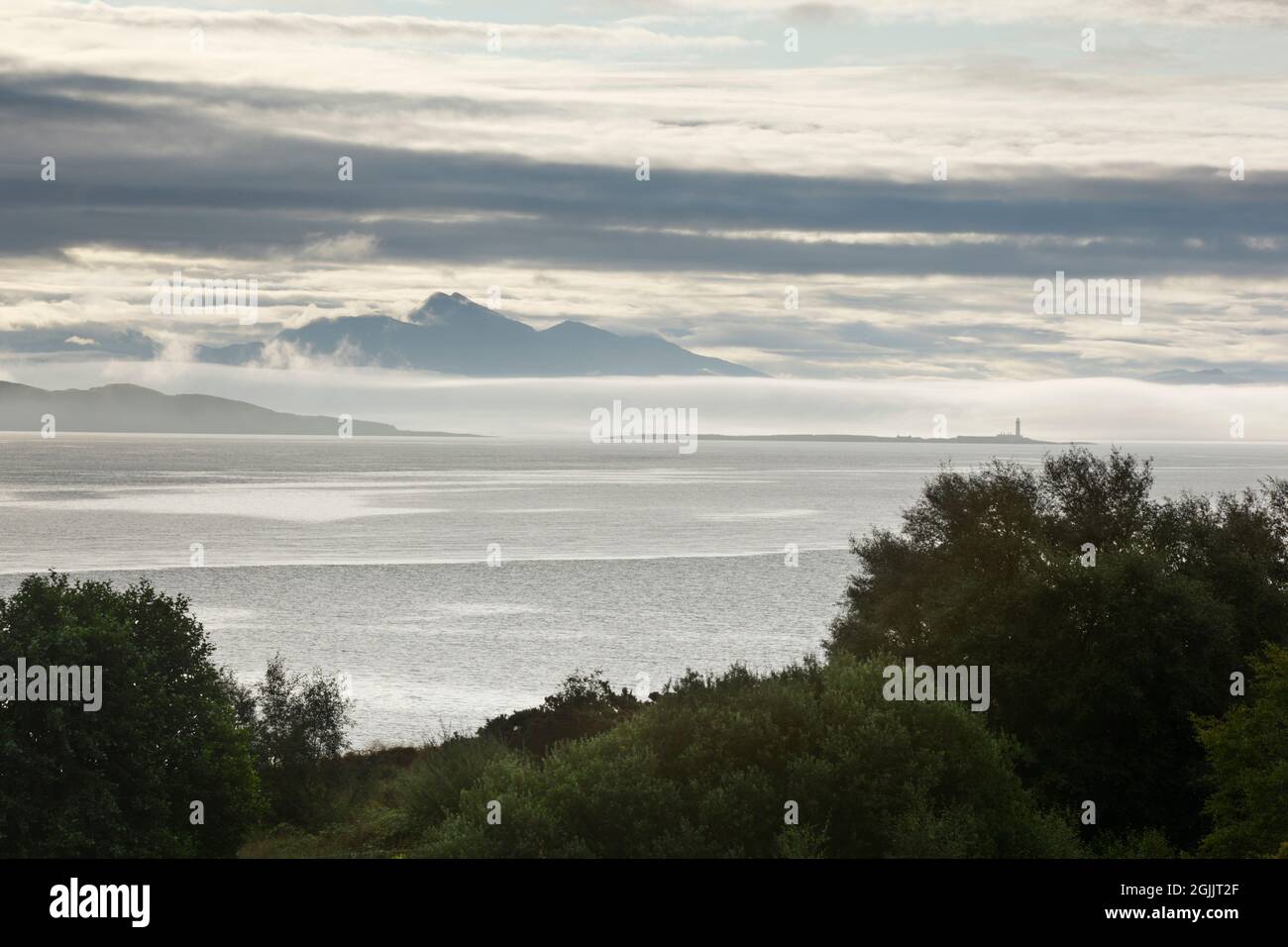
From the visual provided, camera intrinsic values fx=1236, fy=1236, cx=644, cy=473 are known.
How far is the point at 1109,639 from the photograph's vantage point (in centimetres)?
4028

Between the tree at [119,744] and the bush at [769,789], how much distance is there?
353 inches

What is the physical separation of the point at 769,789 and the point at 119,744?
1862 centimetres

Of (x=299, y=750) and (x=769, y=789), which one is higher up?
(x=769, y=789)

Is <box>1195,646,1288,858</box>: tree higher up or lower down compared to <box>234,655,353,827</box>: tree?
higher up

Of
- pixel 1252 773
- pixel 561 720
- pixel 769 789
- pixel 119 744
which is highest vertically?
pixel 769 789

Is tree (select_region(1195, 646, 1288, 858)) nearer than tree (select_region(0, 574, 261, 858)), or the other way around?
tree (select_region(1195, 646, 1288, 858))

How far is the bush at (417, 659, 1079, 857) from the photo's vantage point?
27703mm

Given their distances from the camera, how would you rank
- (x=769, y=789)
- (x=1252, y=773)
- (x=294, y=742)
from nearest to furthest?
(x=769, y=789) < (x=1252, y=773) < (x=294, y=742)

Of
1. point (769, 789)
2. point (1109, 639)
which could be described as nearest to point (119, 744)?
point (769, 789)

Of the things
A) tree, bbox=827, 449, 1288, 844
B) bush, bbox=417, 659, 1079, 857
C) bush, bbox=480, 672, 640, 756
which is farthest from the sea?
bush, bbox=417, 659, 1079, 857

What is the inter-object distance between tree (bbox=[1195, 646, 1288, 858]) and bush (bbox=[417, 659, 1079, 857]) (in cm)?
417

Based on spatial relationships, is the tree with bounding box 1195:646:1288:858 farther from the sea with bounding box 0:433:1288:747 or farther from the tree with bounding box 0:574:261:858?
the sea with bounding box 0:433:1288:747

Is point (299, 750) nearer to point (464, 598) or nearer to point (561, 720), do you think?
point (561, 720)
